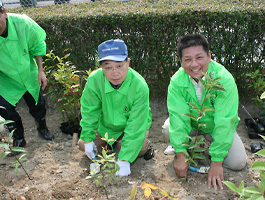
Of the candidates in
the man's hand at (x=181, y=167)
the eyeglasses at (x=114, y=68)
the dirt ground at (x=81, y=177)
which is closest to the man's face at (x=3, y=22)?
the eyeglasses at (x=114, y=68)

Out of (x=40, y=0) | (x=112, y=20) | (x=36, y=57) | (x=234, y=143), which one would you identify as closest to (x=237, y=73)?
(x=234, y=143)

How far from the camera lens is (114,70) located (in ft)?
8.62

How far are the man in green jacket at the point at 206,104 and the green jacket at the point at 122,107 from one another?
1.03ft

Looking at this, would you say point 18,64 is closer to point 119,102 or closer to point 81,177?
point 119,102

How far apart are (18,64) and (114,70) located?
4.14 ft

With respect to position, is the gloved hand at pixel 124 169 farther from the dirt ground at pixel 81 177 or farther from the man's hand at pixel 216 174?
the man's hand at pixel 216 174

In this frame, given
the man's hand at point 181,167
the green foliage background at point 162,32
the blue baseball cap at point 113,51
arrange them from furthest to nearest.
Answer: the green foliage background at point 162,32 < the man's hand at point 181,167 < the blue baseball cap at point 113,51

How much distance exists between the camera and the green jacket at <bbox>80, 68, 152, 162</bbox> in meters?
2.83

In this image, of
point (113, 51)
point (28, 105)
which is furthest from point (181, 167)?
point (28, 105)

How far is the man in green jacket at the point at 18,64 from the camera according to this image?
3051mm

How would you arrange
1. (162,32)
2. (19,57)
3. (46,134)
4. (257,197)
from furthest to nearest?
1. (162,32)
2. (46,134)
3. (19,57)
4. (257,197)

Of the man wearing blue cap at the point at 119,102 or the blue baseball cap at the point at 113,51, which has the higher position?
the blue baseball cap at the point at 113,51

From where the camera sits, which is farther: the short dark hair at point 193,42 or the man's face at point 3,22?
the man's face at point 3,22

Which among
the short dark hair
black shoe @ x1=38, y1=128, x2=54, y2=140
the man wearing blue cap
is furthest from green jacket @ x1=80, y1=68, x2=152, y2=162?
black shoe @ x1=38, y1=128, x2=54, y2=140
